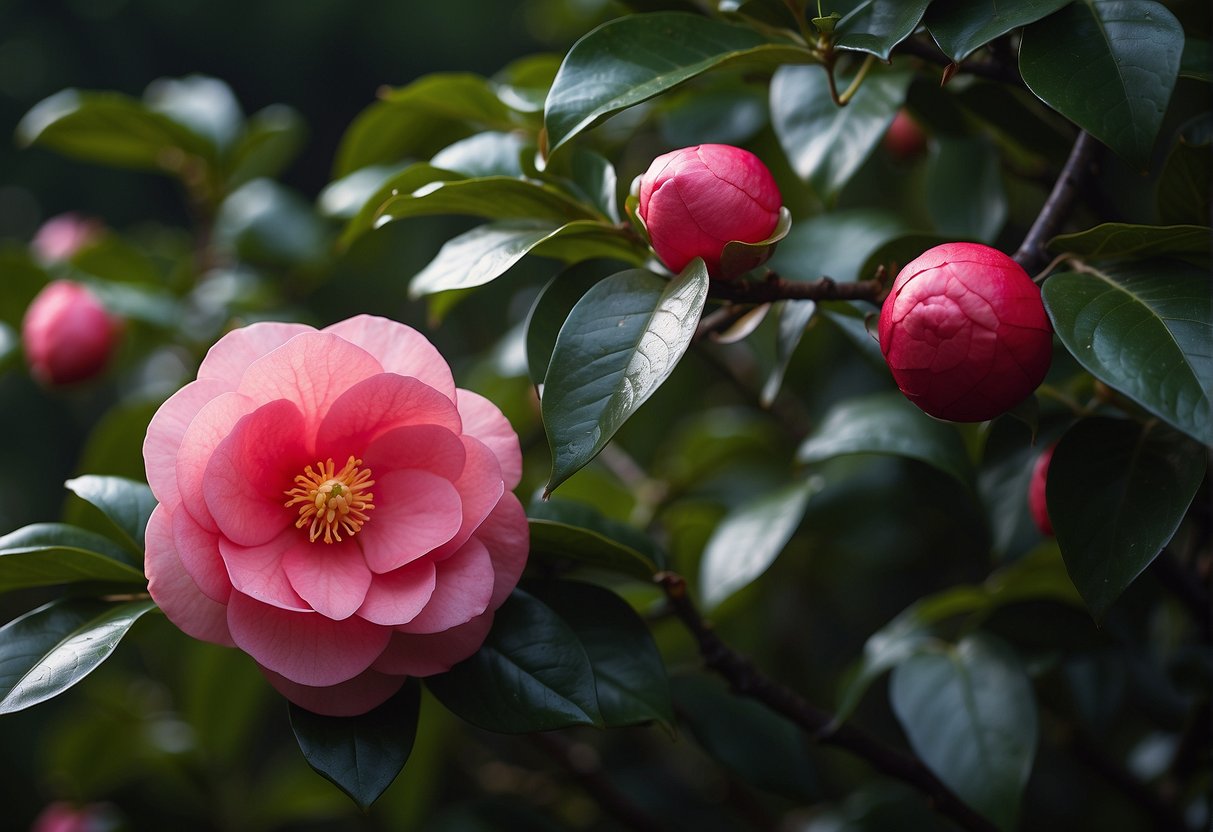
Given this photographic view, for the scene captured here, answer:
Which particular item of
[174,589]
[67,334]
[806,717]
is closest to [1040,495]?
[806,717]

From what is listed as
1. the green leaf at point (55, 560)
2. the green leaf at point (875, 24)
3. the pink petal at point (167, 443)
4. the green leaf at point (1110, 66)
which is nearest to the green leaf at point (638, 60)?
the green leaf at point (875, 24)

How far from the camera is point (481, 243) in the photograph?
61cm

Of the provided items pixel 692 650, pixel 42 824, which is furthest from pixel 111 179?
pixel 692 650

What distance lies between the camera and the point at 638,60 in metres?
0.59

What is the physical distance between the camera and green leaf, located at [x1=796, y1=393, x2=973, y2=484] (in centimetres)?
71

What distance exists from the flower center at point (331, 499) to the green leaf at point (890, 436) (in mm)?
369

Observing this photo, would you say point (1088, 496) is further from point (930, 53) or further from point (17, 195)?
point (17, 195)

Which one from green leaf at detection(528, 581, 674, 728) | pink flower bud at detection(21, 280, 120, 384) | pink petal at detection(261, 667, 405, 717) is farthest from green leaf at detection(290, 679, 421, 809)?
pink flower bud at detection(21, 280, 120, 384)

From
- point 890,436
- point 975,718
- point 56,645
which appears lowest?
point 975,718

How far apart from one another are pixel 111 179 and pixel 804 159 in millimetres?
1593

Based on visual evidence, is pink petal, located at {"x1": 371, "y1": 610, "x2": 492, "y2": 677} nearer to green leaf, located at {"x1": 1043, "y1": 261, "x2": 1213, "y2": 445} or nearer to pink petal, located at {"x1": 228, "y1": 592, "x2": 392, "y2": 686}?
pink petal, located at {"x1": 228, "y1": 592, "x2": 392, "y2": 686}

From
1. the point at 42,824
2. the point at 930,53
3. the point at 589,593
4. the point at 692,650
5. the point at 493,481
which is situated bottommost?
the point at 42,824

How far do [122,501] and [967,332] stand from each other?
1.61ft

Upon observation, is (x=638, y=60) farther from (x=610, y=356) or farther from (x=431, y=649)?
(x=431, y=649)
